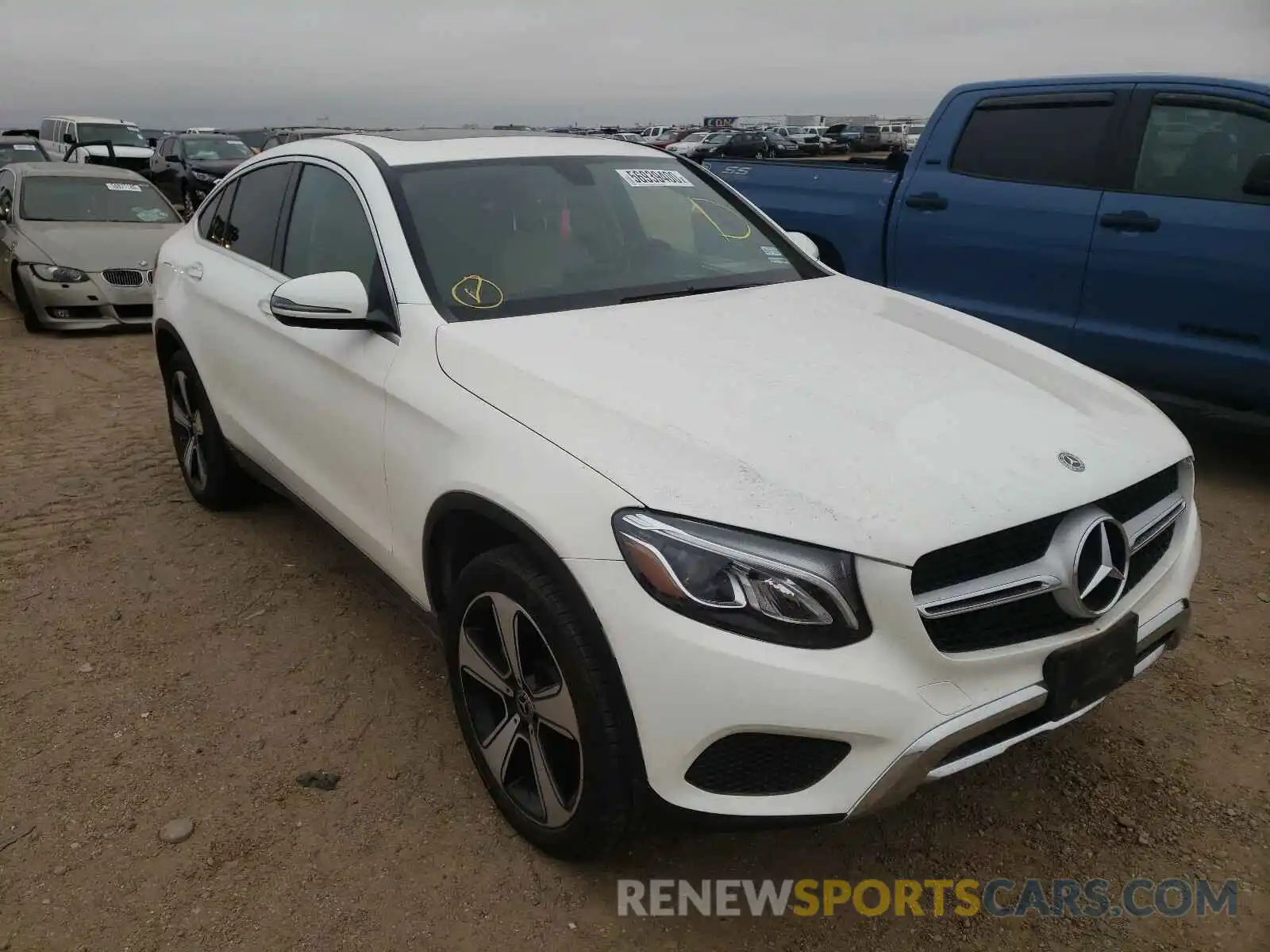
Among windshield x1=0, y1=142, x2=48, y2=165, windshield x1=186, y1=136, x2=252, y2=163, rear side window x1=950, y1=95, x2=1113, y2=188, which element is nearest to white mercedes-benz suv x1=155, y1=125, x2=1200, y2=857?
rear side window x1=950, y1=95, x2=1113, y2=188

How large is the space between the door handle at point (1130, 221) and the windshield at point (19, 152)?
18.5 metres

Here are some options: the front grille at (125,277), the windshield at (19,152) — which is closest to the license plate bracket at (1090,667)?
the front grille at (125,277)

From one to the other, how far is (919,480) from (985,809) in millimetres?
1112

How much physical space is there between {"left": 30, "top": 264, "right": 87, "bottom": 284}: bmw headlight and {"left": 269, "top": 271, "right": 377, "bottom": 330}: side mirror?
7342mm

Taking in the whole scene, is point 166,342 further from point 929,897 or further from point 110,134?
point 110,134

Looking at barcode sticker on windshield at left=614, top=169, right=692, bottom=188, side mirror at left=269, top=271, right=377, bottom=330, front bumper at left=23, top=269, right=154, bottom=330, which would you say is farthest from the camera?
front bumper at left=23, top=269, right=154, bottom=330

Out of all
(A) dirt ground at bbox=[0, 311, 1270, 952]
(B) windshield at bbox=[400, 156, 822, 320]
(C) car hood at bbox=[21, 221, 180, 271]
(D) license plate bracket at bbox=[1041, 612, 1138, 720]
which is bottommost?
(A) dirt ground at bbox=[0, 311, 1270, 952]

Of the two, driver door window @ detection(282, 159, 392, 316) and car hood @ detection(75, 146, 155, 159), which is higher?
driver door window @ detection(282, 159, 392, 316)

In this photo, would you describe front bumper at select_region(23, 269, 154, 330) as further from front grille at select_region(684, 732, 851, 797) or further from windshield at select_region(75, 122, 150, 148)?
windshield at select_region(75, 122, 150, 148)

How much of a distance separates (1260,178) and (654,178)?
279 cm

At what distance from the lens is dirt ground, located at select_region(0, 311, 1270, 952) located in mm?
2279

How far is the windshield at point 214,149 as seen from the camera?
19.3 meters

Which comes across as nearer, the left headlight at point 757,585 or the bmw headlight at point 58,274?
the left headlight at point 757,585

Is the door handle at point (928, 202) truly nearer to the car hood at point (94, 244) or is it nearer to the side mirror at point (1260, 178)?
the side mirror at point (1260, 178)
